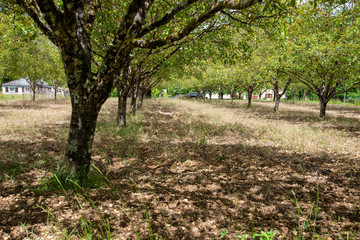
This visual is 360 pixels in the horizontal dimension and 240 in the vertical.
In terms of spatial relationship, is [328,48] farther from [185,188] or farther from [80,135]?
[80,135]

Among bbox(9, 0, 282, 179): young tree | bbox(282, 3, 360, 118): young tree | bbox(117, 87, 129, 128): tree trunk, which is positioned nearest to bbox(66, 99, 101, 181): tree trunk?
bbox(9, 0, 282, 179): young tree

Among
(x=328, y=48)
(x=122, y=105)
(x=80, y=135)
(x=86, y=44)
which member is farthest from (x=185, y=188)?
(x=328, y=48)

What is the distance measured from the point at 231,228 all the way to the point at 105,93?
3.48m

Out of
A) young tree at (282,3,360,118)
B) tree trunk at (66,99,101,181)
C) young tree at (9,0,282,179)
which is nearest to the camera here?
young tree at (9,0,282,179)

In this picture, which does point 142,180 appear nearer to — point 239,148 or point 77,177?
point 77,177

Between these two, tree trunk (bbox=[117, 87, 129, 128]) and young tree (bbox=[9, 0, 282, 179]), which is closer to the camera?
young tree (bbox=[9, 0, 282, 179])

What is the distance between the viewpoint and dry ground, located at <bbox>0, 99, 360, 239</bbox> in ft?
9.91

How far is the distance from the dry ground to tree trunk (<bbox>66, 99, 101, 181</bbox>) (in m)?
0.56

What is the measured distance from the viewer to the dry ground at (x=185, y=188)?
3.02 m

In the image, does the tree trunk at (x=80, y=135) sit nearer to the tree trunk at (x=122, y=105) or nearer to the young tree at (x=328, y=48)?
the tree trunk at (x=122, y=105)


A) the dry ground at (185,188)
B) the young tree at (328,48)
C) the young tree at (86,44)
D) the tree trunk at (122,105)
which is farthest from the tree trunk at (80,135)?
the young tree at (328,48)

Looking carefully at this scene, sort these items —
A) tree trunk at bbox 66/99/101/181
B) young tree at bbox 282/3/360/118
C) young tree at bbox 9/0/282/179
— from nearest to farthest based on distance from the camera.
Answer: young tree at bbox 9/0/282/179 < tree trunk at bbox 66/99/101/181 < young tree at bbox 282/3/360/118

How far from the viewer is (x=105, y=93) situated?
414 centimetres

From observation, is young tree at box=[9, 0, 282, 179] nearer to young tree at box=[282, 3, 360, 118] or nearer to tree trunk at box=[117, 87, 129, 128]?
tree trunk at box=[117, 87, 129, 128]
